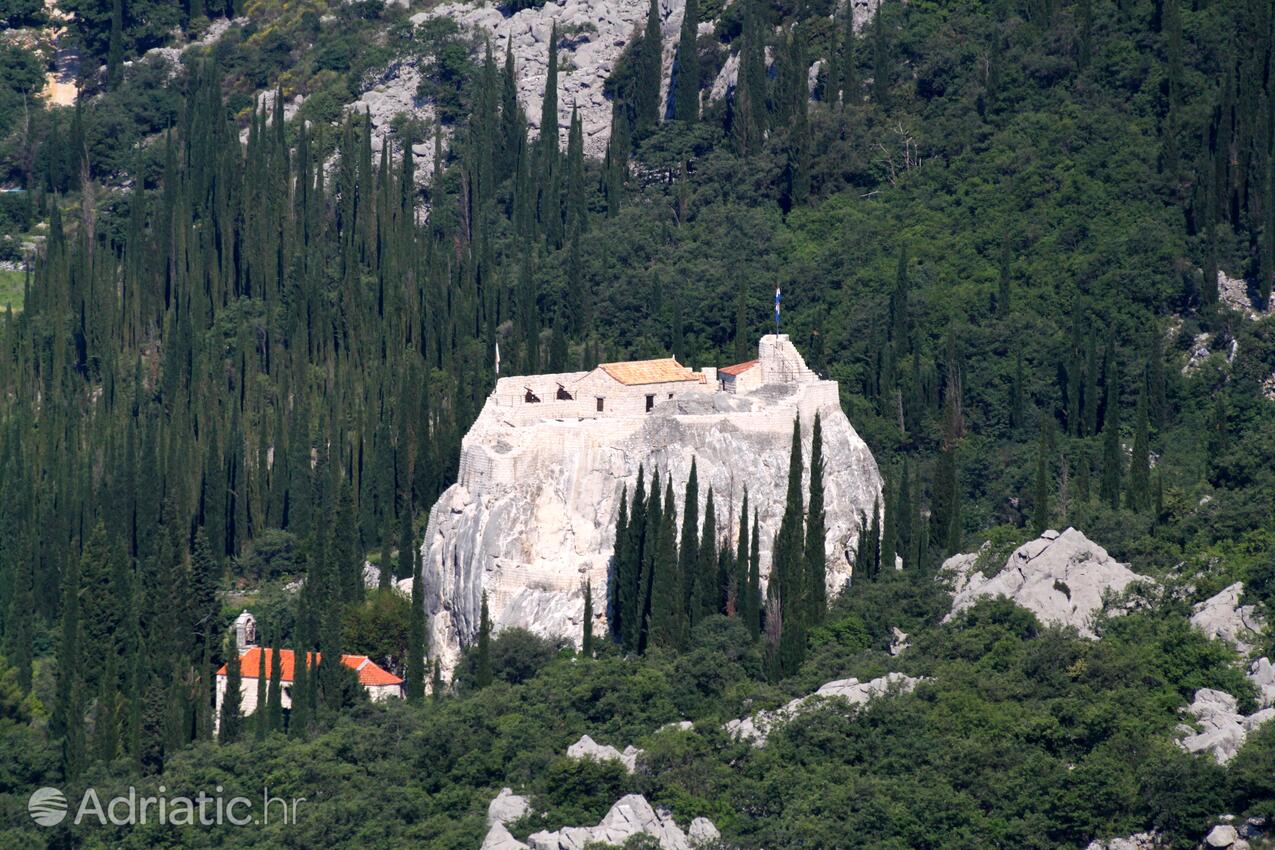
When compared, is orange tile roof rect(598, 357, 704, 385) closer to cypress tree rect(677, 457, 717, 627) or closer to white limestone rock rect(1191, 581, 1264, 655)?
cypress tree rect(677, 457, 717, 627)

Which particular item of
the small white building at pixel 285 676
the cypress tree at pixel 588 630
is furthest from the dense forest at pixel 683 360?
the small white building at pixel 285 676

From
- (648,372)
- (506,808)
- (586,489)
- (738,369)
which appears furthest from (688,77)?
(506,808)

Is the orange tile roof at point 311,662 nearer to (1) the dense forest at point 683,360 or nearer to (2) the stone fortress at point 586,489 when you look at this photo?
(1) the dense forest at point 683,360

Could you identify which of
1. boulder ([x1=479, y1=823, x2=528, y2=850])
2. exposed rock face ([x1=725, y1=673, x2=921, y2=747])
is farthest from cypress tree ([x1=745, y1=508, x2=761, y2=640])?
boulder ([x1=479, y1=823, x2=528, y2=850])

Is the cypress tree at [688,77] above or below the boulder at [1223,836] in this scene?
above

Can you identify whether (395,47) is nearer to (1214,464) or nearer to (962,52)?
(962,52)

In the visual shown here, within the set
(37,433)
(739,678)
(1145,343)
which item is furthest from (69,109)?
(739,678)

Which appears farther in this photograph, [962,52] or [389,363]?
[962,52]
